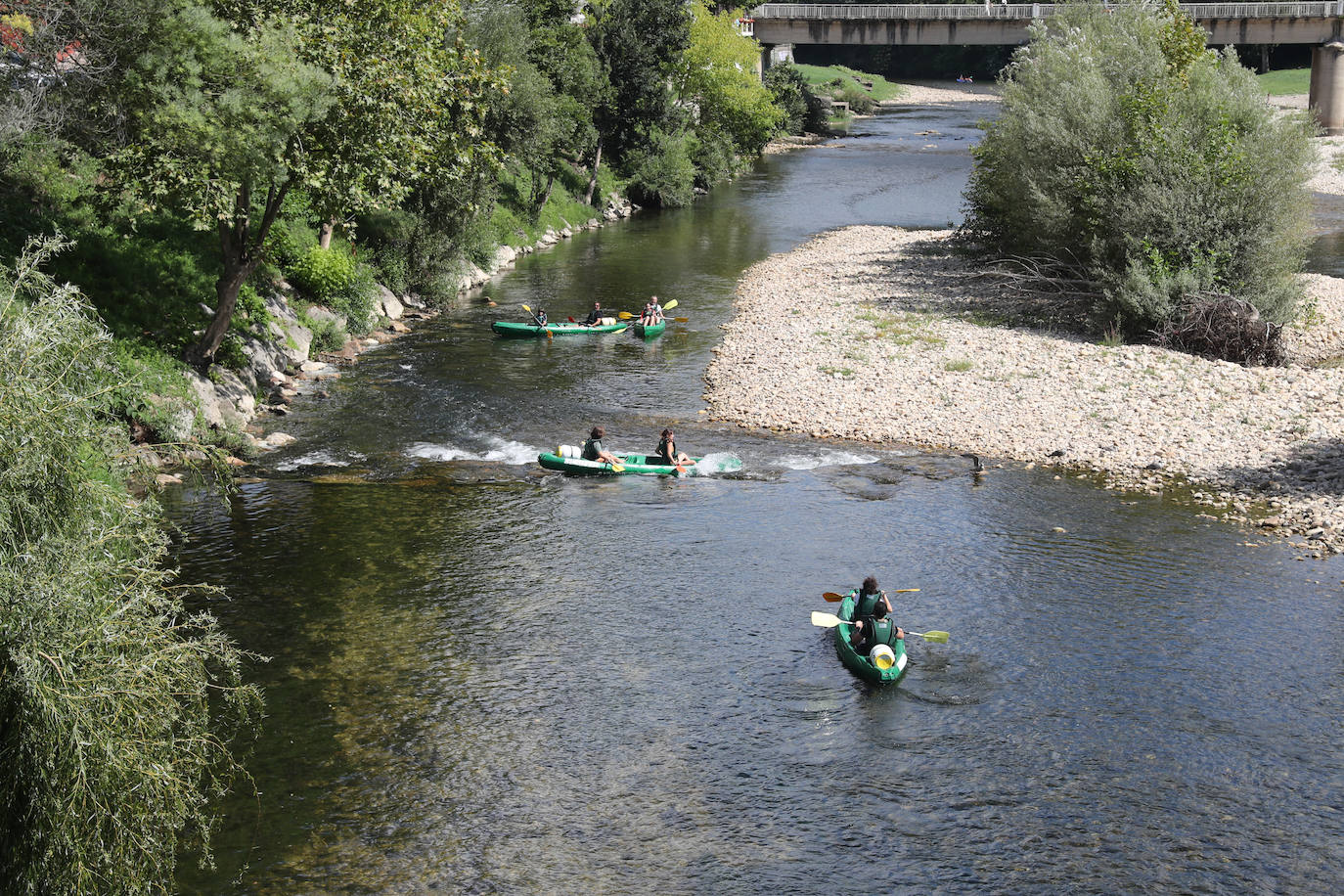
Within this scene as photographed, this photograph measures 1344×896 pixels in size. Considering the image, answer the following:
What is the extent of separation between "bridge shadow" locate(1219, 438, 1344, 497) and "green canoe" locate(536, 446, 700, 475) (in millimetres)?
12013

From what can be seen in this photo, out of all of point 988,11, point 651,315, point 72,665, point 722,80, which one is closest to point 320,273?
point 651,315

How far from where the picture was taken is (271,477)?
82.0ft

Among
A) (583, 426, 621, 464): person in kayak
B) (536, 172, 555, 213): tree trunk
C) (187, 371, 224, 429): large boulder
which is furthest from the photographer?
(536, 172, 555, 213): tree trunk

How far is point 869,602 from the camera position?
60.2 ft

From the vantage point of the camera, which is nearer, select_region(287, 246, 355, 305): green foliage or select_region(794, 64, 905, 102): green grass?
select_region(287, 246, 355, 305): green foliage

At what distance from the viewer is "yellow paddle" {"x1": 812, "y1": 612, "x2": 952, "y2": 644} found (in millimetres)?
18047

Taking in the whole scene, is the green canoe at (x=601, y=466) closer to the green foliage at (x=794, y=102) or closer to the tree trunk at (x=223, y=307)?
the tree trunk at (x=223, y=307)

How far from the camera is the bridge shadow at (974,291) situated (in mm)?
37094

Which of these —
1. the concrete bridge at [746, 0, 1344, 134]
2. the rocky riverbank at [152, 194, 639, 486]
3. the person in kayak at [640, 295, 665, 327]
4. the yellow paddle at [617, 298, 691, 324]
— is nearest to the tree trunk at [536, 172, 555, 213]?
the yellow paddle at [617, 298, 691, 324]

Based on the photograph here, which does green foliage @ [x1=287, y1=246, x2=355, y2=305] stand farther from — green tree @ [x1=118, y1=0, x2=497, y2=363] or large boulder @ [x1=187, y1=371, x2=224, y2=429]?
large boulder @ [x1=187, y1=371, x2=224, y2=429]

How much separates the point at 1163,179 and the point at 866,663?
23914mm

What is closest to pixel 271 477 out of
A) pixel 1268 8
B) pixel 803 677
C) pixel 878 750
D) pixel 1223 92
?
pixel 803 677

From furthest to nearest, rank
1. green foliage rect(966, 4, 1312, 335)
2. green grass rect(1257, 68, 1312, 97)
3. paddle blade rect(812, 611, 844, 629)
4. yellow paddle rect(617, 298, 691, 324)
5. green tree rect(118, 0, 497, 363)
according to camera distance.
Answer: green grass rect(1257, 68, 1312, 97)
yellow paddle rect(617, 298, 691, 324)
green foliage rect(966, 4, 1312, 335)
green tree rect(118, 0, 497, 363)
paddle blade rect(812, 611, 844, 629)

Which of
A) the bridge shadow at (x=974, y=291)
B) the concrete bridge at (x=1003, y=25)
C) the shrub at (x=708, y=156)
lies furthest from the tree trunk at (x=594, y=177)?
the concrete bridge at (x=1003, y=25)
